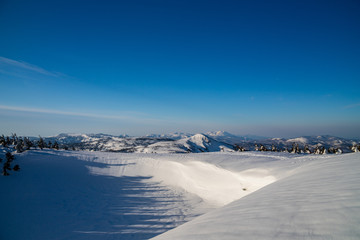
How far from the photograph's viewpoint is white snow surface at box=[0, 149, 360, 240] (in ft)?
7.40

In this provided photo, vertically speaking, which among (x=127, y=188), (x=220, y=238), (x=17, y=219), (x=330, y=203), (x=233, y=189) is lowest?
(x=127, y=188)

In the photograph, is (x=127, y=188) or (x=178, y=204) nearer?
(x=178, y=204)

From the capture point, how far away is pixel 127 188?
797 inches

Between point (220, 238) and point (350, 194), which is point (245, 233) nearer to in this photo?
point (220, 238)

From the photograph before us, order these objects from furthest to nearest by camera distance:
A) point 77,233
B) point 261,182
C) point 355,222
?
point 261,182
point 77,233
point 355,222

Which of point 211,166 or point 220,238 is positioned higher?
point 220,238

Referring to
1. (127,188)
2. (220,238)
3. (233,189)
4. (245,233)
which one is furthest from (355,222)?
(127,188)

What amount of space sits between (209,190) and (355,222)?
16968 mm

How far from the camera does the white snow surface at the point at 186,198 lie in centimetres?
226

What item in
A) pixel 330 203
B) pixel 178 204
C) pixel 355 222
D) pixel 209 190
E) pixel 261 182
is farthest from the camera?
pixel 209 190

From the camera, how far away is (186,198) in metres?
17.5

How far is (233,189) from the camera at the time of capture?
14.2 metres

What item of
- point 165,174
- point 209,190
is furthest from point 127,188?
point 209,190

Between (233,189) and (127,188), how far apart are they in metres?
14.6
